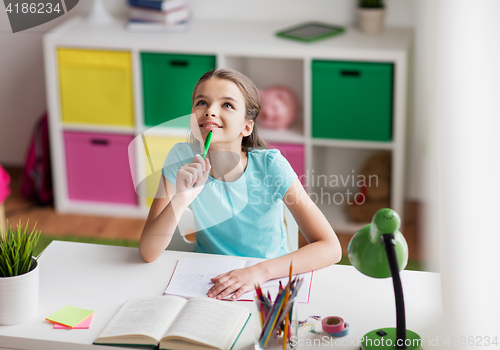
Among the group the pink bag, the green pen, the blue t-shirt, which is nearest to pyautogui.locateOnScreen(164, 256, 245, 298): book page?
the blue t-shirt

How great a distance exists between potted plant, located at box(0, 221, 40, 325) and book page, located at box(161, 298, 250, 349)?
0.90 feet

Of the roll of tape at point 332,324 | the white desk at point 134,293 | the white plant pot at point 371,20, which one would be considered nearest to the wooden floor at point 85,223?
the white plant pot at point 371,20

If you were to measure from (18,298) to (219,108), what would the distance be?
1.79 ft

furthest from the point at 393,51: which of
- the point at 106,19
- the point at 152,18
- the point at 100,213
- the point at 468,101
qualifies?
the point at 468,101

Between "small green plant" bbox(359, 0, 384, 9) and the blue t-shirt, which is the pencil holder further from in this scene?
"small green plant" bbox(359, 0, 384, 9)

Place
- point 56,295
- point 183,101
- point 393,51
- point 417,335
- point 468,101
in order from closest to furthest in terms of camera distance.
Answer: point 468,101 → point 417,335 → point 56,295 → point 393,51 → point 183,101

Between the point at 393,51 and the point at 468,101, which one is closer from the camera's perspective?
the point at 468,101

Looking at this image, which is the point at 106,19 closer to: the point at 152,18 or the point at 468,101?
the point at 152,18

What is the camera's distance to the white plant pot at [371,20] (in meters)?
2.47

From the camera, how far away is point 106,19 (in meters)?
2.70

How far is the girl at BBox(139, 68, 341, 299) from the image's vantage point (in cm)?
126

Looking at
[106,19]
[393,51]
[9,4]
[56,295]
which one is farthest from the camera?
[106,19]

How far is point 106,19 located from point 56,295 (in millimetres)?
1784

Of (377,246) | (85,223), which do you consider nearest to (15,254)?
(377,246)
